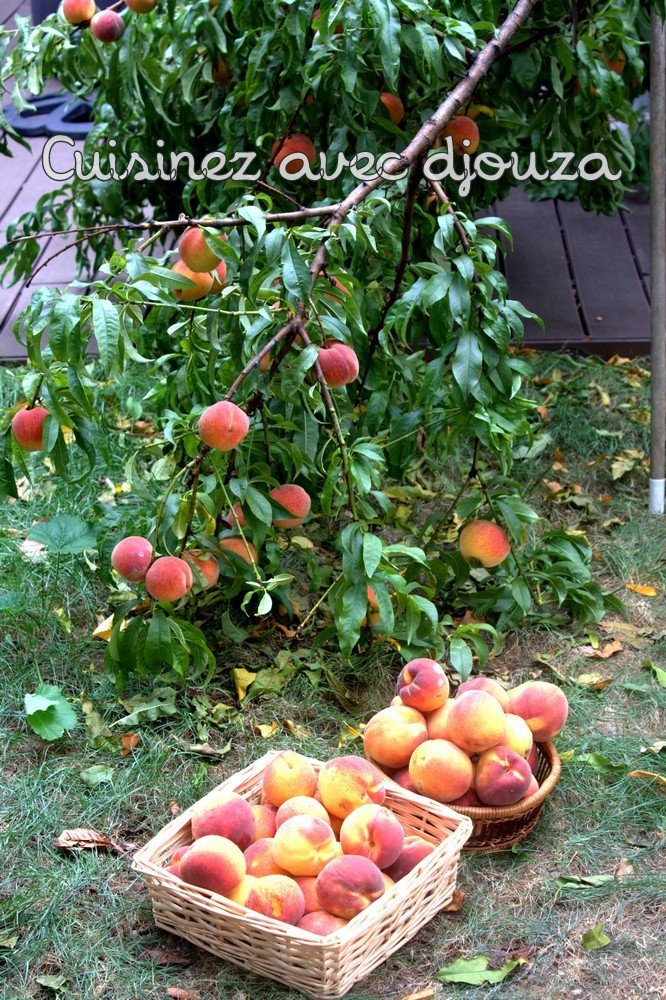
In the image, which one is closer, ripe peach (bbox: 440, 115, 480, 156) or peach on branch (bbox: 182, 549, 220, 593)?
peach on branch (bbox: 182, 549, 220, 593)

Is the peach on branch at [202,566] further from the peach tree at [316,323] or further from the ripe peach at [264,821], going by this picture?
Answer: the ripe peach at [264,821]

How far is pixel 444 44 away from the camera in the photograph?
2098 mm

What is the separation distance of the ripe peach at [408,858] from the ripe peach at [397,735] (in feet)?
0.60

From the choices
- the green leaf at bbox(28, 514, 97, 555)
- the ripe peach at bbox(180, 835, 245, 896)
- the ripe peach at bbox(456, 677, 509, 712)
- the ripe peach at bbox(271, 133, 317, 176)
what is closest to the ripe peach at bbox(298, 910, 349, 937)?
the ripe peach at bbox(180, 835, 245, 896)

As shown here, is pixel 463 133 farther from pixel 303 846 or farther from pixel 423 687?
pixel 303 846

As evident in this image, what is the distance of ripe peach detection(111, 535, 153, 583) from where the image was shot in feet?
6.25

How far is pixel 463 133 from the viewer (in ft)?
7.74

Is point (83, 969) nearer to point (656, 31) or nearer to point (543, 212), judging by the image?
point (656, 31)

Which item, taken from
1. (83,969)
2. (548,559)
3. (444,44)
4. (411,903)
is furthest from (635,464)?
(83,969)

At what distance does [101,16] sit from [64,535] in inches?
49.6

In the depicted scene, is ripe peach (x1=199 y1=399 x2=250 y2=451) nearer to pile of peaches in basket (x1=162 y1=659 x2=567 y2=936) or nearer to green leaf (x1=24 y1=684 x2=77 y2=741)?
pile of peaches in basket (x1=162 y1=659 x2=567 y2=936)

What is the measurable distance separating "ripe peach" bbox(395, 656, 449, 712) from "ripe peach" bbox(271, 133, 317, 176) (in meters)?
1.19

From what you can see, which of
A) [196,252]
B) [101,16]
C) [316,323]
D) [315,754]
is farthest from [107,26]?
[315,754]

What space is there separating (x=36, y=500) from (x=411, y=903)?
5.30 ft
